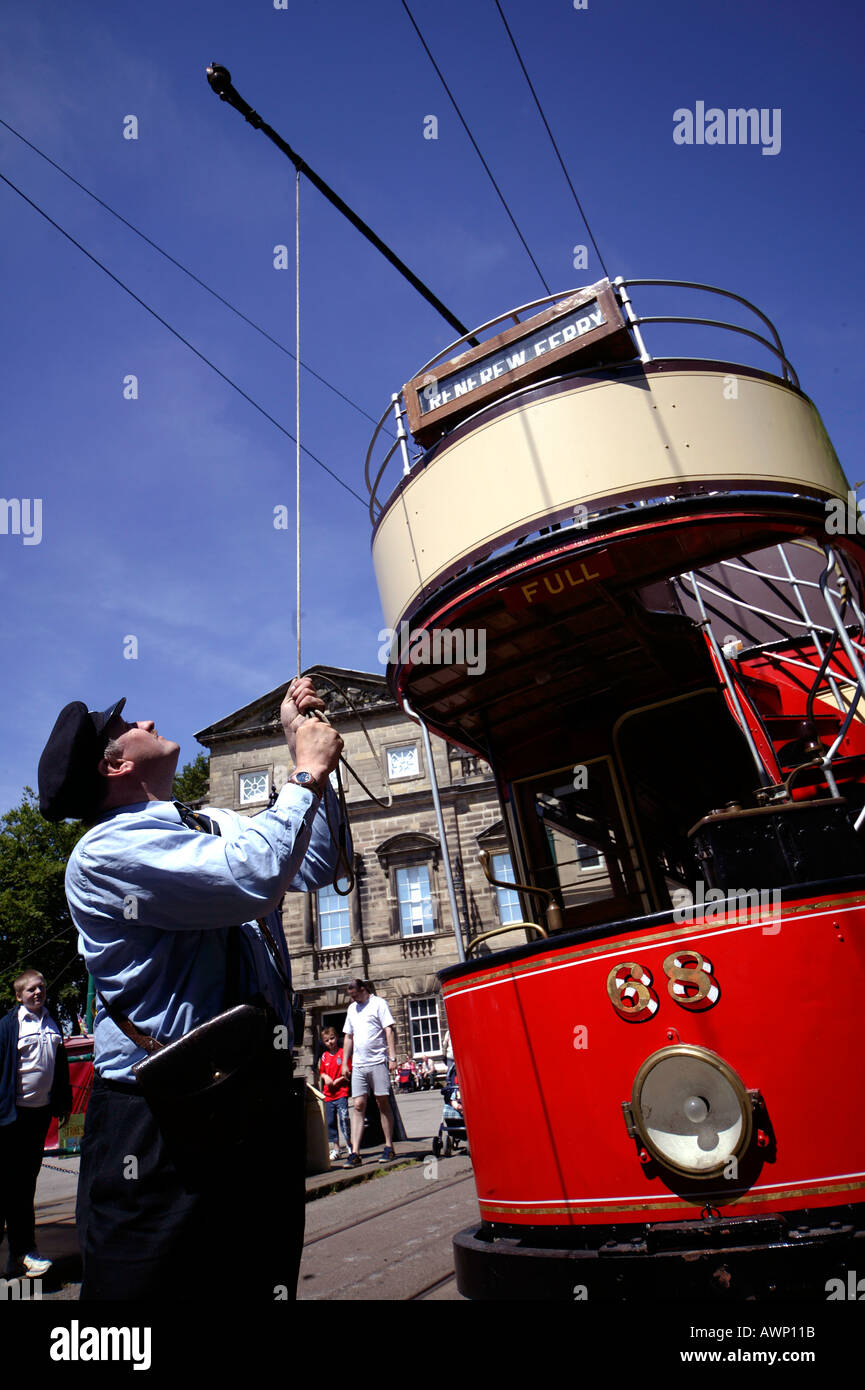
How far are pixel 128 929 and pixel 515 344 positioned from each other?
398 centimetres

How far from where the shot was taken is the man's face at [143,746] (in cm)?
213

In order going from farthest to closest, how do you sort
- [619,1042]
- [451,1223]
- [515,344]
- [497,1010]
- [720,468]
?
1. [451,1223]
2. [515,344]
3. [720,468]
4. [497,1010]
5. [619,1042]

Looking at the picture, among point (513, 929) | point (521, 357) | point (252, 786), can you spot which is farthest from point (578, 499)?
point (252, 786)

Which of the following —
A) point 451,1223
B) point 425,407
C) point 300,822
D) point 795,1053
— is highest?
point 425,407

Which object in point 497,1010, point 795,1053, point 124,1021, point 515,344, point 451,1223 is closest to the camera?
point 124,1021

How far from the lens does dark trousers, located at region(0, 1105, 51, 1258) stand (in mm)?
5020

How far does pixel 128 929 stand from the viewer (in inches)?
72.0

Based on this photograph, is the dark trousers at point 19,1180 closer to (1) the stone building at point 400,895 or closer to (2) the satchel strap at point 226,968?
(2) the satchel strap at point 226,968

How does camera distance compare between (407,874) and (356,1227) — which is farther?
(407,874)

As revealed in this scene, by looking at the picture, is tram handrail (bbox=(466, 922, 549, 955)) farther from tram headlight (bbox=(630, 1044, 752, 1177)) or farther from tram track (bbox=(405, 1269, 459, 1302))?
tram track (bbox=(405, 1269, 459, 1302))

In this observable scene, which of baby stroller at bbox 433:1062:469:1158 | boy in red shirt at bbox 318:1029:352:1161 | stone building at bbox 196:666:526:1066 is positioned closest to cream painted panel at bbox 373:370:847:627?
baby stroller at bbox 433:1062:469:1158
